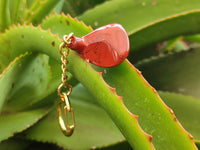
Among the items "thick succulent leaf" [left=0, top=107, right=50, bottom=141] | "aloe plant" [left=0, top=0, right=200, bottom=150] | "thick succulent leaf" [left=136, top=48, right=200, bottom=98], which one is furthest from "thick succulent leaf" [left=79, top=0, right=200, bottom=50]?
"thick succulent leaf" [left=0, top=107, right=50, bottom=141]

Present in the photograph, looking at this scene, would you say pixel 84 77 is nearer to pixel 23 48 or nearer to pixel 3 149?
pixel 23 48

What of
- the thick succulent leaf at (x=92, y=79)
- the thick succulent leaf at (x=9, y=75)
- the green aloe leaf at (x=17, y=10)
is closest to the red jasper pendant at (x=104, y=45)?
the thick succulent leaf at (x=92, y=79)

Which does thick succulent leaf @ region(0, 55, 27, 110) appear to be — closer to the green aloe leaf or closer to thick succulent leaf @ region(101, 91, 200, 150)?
the green aloe leaf

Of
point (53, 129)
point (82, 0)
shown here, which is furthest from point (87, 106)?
point (82, 0)

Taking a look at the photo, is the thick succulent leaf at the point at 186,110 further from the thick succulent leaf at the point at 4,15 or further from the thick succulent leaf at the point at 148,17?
the thick succulent leaf at the point at 4,15

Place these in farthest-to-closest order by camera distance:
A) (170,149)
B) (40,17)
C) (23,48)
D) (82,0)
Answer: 1. (82,0)
2. (40,17)
3. (23,48)
4. (170,149)
